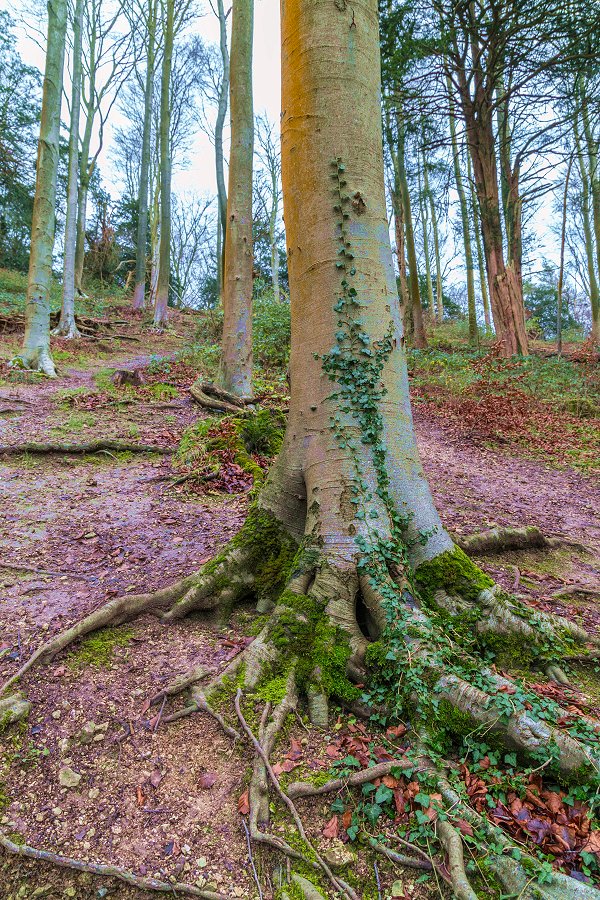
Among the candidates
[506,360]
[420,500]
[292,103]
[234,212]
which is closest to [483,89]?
[506,360]

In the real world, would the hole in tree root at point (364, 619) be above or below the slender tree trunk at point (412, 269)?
below

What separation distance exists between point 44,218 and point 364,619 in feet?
34.9

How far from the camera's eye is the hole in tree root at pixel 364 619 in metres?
2.38

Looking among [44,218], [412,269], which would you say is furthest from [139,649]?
[412,269]

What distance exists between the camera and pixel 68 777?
71.3 inches

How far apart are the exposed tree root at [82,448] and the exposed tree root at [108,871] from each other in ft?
15.3

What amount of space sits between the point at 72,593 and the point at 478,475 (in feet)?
17.5

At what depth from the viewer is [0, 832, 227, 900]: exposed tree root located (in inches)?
58.3

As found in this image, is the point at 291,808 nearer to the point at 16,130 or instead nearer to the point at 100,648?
the point at 100,648

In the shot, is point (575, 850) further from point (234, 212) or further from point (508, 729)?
point (234, 212)

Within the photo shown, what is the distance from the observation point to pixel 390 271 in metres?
2.78

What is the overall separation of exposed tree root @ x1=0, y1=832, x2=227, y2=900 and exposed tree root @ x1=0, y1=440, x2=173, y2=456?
4650mm

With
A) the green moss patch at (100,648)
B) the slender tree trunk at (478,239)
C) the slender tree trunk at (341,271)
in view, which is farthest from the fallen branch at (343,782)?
the slender tree trunk at (478,239)

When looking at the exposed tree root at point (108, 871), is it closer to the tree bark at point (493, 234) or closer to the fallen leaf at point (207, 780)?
the fallen leaf at point (207, 780)
